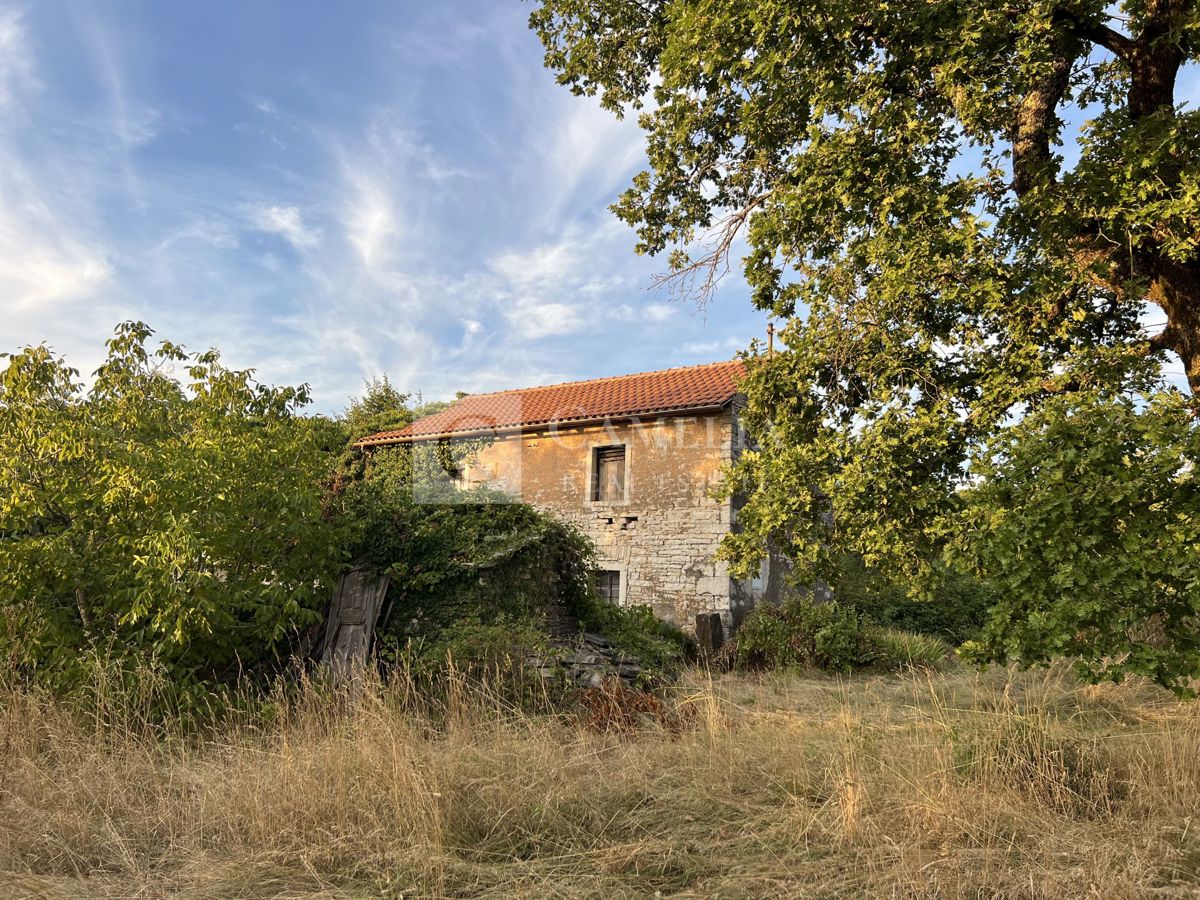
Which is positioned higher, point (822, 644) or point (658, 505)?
point (658, 505)

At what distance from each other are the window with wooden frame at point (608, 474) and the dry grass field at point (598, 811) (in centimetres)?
963

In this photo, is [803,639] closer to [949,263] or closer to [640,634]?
[640,634]

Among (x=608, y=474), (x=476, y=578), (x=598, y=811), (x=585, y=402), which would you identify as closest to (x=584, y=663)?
(x=476, y=578)

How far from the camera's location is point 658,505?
1407 cm

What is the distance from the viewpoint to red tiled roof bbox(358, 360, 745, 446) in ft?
46.5

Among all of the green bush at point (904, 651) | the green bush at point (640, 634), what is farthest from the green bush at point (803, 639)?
the green bush at point (640, 634)

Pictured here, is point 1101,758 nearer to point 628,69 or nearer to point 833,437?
point 833,437

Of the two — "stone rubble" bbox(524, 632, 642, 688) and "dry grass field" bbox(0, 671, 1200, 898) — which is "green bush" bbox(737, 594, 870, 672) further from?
"dry grass field" bbox(0, 671, 1200, 898)

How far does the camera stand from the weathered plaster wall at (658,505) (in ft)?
43.7

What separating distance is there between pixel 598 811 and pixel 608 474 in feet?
36.4

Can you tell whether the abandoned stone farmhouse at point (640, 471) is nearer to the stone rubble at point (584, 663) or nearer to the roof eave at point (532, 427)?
the roof eave at point (532, 427)

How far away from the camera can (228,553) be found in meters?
6.37

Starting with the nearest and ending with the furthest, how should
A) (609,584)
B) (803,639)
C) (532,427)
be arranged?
(803,639), (609,584), (532,427)

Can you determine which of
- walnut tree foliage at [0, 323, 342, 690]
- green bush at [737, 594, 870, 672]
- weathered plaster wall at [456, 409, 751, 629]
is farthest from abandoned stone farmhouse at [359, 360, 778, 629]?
walnut tree foliage at [0, 323, 342, 690]
